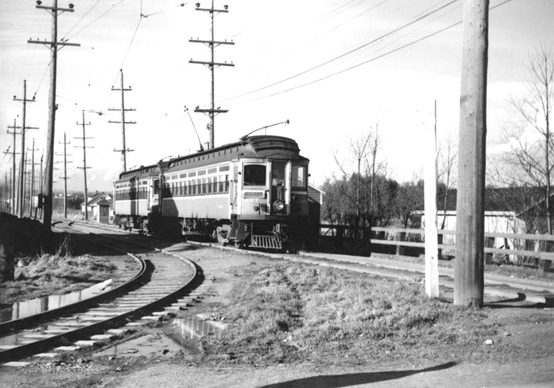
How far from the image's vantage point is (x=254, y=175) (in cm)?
2111

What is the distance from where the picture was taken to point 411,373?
244 inches

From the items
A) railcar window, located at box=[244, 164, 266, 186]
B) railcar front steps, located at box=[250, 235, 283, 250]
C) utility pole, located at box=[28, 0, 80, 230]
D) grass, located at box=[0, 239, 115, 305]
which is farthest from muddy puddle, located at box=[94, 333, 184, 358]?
utility pole, located at box=[28, 0, 80, 230]

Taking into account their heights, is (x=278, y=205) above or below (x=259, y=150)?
below

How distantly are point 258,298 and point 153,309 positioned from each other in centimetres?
191

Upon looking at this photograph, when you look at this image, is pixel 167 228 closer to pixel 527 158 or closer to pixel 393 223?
pixel 393 223

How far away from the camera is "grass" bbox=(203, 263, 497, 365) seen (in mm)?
7102

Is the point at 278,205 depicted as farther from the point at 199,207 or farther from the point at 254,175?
the point at 199,207

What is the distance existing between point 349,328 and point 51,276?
9927 millimetres

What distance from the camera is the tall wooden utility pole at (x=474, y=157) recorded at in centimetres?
885

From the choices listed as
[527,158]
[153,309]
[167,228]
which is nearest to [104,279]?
[153,309]

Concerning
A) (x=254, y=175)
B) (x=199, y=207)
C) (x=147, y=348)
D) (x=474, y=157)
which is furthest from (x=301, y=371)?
(x=199, y=207)

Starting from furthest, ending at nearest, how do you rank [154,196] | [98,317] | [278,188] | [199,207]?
[154,196] < [199,207] < [278,188] < [98,317]

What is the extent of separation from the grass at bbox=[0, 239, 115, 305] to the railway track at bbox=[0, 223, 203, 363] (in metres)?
1.02

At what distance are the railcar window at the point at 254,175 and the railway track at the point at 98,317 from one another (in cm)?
551
